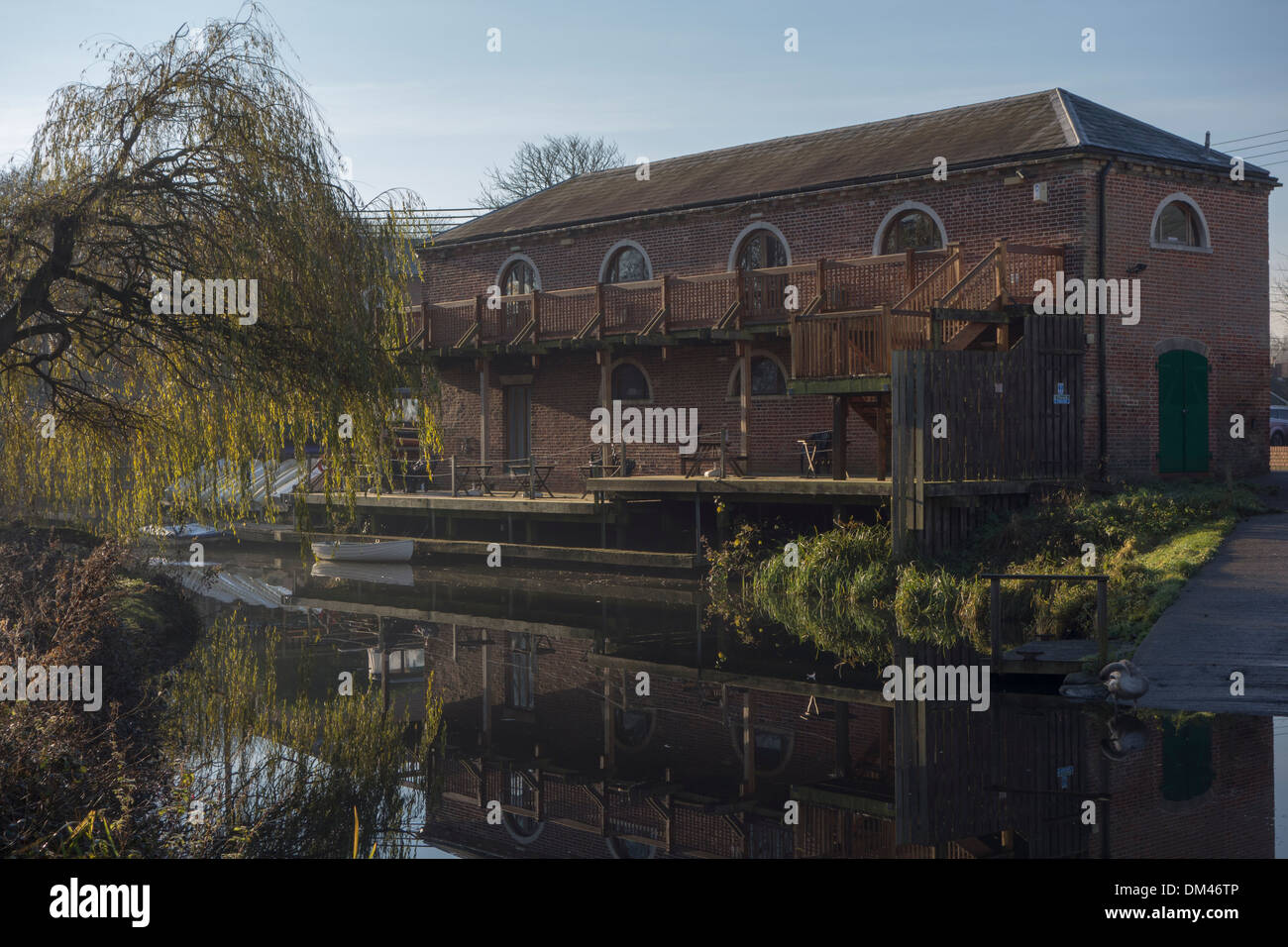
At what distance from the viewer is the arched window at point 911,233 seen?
71.9ft

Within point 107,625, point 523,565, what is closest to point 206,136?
point 107,625

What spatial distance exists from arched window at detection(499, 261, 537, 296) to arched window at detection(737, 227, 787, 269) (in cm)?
568

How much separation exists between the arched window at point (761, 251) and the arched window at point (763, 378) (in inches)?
70.9

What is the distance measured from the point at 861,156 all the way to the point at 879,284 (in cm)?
424

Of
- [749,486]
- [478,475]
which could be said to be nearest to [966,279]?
[749,486]

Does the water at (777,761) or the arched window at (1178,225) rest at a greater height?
the arched window at (1178,225)

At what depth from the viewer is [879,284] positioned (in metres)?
20.8

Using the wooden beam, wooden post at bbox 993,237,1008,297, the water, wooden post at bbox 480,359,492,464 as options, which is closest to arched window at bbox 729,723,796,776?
the water

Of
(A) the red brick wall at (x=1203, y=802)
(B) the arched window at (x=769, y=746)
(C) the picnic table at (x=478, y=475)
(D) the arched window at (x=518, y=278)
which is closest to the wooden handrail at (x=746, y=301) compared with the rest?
(D) the arched window at (x=518, y=278)

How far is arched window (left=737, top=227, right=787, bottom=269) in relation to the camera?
80.0ft

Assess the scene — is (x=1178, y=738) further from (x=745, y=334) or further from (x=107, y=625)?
(x=745, y=334)

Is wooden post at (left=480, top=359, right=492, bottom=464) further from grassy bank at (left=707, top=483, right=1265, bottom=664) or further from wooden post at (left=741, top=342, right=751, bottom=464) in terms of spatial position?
grassy bank at (left=707, top=483, right=1265, bottom=664)

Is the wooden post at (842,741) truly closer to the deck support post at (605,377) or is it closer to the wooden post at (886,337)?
the wooden post at (886,337)

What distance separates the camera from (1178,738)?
9.68m
